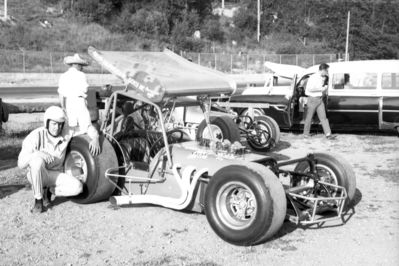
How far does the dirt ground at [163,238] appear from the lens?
16.5ft

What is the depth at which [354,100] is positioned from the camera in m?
12.7

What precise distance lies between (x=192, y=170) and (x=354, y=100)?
25.3 feet

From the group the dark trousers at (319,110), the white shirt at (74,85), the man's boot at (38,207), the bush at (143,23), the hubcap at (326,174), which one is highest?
the bush at (143,23)

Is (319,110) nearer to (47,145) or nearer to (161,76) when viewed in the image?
(161,76)

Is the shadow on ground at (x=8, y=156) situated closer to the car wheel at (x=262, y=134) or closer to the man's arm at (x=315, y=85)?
the car wheel at (x=262, y=134)

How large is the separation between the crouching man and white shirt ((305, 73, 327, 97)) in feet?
23.4

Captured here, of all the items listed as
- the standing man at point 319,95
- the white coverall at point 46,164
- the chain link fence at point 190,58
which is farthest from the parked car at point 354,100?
the chain link fence at point 190,58

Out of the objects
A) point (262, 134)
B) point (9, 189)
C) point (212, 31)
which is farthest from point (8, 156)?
point (212, 31)

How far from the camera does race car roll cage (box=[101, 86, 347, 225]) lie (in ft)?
18.7

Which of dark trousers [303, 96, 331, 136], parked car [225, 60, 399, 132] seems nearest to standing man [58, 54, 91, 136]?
parked car [225, 60, 399, 132]

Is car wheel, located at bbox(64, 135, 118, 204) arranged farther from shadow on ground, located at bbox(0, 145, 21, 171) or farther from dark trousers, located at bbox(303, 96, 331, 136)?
dark trousers, located at bbox(303, 96, 331, 136)

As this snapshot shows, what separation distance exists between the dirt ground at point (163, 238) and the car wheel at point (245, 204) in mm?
174

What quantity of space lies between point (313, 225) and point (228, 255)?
1338 millimetres

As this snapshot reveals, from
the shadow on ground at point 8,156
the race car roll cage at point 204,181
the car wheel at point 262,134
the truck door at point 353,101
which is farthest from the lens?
the truck door at point 353,101
